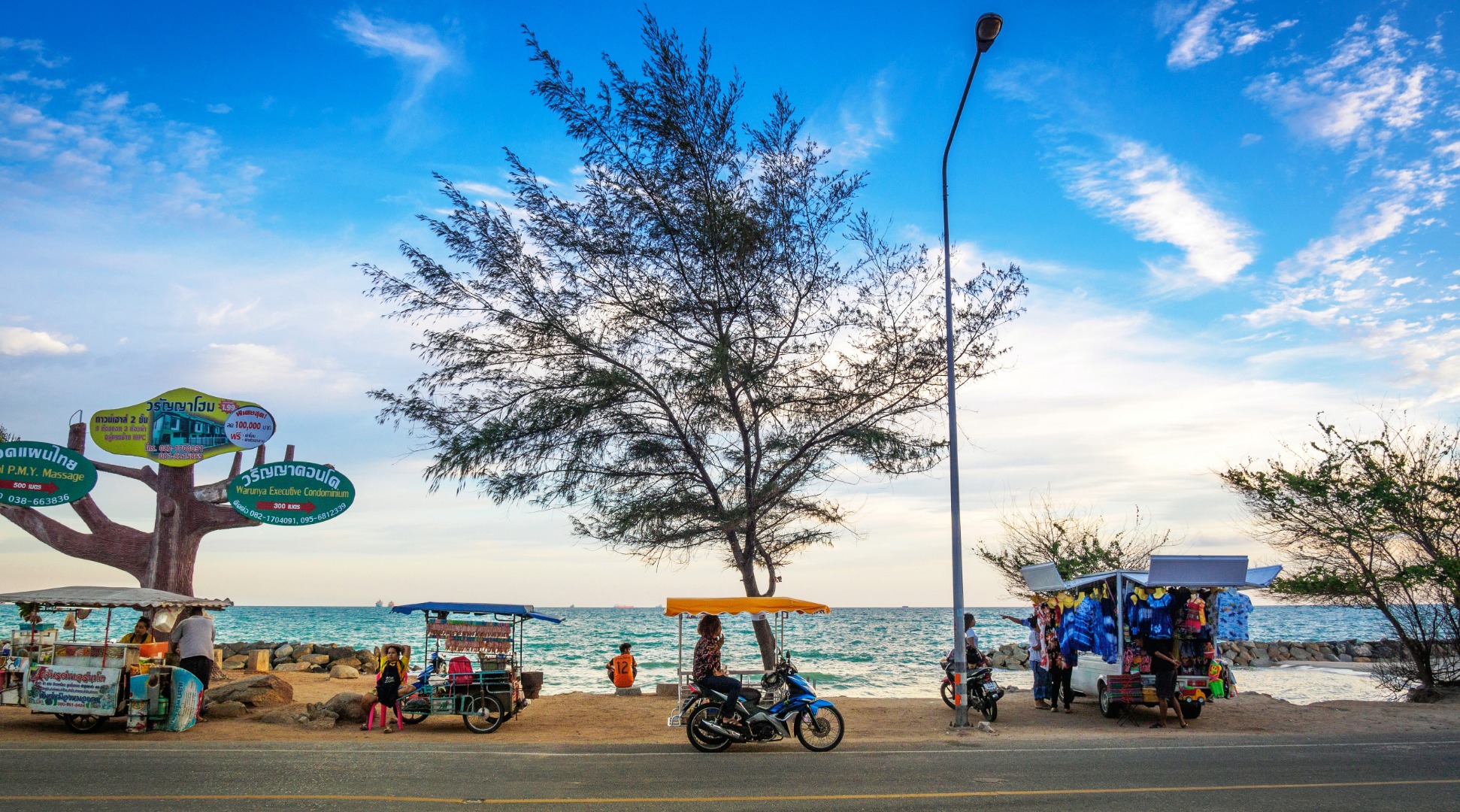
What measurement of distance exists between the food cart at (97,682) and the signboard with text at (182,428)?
5.90 meters

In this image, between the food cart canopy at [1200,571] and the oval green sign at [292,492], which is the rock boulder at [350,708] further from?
the food cart canopy at [1200,571]

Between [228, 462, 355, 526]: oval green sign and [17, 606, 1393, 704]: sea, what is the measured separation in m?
11.1

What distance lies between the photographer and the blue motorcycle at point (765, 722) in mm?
12227

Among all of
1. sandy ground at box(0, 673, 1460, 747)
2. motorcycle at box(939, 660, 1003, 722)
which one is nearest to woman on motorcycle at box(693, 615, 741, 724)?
sandy ground at box(0, 673, 1460, 747)

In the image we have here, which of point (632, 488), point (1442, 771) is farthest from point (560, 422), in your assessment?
point (1442, 771)

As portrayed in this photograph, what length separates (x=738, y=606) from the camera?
51.7 feet

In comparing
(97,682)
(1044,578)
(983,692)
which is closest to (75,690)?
(97,682)

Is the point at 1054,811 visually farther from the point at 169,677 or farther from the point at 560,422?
the point at 169,677

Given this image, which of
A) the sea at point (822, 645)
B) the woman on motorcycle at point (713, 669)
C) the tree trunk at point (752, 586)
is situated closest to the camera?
the woman on motorcycle at point (713, 669)

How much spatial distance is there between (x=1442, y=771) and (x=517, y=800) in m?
10.1

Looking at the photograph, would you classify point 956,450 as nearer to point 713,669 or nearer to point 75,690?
point 713,669

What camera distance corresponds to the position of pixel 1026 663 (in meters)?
42.3

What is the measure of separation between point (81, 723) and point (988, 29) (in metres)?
17.4

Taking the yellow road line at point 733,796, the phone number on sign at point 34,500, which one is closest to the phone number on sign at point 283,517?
the phone number on sign at point 34,500
